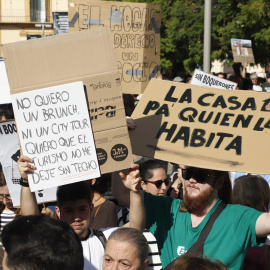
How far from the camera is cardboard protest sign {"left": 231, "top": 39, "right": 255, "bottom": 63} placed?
13758 millimetres

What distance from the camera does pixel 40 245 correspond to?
2.24 metres

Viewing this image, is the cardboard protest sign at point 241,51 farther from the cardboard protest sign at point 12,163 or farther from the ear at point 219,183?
the ear at point 219,183

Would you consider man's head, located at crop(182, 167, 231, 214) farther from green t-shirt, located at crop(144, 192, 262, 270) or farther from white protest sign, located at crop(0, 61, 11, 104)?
white protest sign, located at crop(0, 61, 11, 104)

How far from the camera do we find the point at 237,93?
151 inches

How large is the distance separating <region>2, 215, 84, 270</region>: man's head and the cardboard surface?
1.17m

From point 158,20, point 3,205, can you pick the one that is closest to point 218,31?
point 158,20

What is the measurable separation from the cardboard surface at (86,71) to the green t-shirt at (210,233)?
0.43 metres

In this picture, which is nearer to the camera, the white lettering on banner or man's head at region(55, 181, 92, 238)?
man's head at region(55, 181, 92, 238)

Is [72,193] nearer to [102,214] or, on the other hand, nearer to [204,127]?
[102,214]

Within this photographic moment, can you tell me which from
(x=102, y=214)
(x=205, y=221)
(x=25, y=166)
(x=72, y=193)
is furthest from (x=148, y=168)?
(x=25, y=166)

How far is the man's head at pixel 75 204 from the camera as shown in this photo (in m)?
3.52

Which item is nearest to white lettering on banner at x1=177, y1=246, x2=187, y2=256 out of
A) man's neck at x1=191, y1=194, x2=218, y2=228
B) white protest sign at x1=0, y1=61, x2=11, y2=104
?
man's neck at x1=191, y1=194, x2=218, y2=228

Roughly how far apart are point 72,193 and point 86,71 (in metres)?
0.68

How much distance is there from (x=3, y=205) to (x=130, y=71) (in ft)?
8.48
